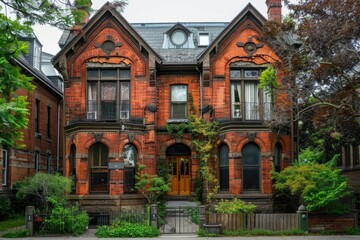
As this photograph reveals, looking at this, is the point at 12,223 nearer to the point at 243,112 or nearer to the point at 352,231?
the point at 243,112

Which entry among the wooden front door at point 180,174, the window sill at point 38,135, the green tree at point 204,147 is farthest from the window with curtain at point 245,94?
the window sill at point 38,135

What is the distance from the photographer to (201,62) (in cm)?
2575

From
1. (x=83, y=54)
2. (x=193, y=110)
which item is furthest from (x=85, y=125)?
(x=193, y=110)

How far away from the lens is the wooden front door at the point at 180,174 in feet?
89.4

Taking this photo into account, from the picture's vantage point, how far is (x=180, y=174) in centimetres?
2739

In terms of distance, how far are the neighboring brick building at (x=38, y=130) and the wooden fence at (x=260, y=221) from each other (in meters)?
12.2

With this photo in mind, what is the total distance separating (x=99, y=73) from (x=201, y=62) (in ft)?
17.9

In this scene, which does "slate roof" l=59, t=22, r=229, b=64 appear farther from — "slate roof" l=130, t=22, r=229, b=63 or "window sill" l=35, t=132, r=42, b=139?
"window sill" l=35, t=132, r=42, b=139

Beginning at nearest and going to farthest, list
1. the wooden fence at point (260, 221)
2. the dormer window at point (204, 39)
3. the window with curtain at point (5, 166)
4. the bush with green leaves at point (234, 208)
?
the wooden fence at point (260, 221) → the bush with green leaves at point (234, 208) → the window with curtain at point (5, 166) → the dormer window at point (204, 39)

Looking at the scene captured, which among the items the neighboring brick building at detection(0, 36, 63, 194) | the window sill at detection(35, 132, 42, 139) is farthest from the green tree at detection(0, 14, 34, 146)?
the window sill at detection(35, 132, 42, 139)

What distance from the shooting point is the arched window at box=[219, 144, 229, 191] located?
25344 mm

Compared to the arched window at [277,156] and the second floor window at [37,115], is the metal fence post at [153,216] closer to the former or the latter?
the arched window at [277,156]

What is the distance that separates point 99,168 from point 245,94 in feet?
28.1

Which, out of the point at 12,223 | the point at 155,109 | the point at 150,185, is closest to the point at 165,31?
the point at 155,109
